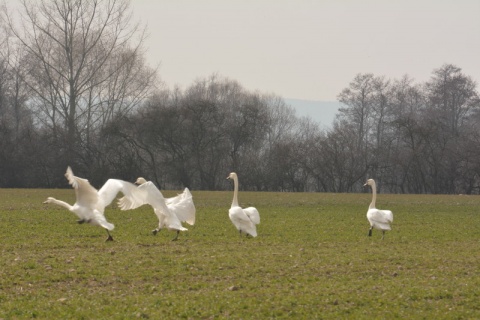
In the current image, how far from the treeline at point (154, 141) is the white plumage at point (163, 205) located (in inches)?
1864

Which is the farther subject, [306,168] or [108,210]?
[306,168]

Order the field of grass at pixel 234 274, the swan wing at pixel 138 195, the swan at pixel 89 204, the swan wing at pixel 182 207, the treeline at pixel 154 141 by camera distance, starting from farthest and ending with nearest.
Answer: the treeline at pixel 154 141 → the swan wing at pixel 182 207 → the swan wing at pixel 138 195 → the swan at pixel 89 204 → the field of grass at pixel 234 274

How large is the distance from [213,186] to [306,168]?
9.18 m

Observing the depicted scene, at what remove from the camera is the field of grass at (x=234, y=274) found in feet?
34.2

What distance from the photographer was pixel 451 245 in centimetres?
1880

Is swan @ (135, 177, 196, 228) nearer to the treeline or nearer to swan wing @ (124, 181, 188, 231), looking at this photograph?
swan wing @ (124, 181, 188, 231)

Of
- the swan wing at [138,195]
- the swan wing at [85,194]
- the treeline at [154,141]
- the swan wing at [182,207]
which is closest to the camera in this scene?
the swan wing at [85,194]

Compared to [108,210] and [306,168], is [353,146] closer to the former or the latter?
→ [306,168]

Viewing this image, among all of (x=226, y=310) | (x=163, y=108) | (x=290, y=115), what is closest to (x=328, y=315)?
(x=226, y=310)

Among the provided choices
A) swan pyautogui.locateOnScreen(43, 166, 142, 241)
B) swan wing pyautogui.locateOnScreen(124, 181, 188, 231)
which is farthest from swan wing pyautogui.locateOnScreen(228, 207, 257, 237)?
swan pyautogui.locateOnScreen(43, 166, 142, 241)

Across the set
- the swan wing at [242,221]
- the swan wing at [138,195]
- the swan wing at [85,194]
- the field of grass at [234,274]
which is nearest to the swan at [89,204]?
the swan wing at [85,194]

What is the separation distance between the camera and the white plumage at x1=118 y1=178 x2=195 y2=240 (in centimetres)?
1780

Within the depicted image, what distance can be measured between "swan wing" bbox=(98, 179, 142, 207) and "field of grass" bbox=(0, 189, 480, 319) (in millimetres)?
980

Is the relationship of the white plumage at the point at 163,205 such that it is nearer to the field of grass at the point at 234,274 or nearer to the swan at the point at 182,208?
the swan at the point at 182,208
